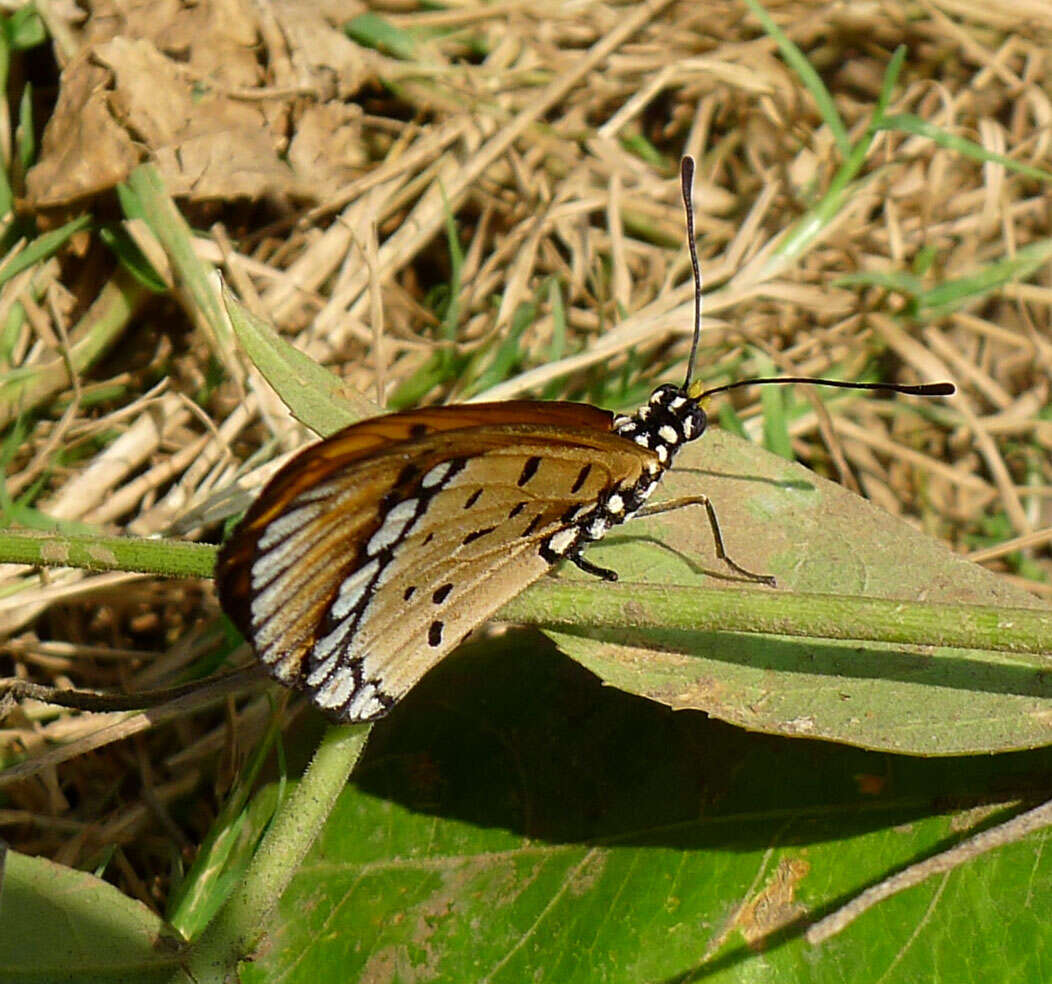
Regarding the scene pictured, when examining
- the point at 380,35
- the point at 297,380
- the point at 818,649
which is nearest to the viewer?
the point at 818,649

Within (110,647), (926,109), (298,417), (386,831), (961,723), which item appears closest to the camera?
(961,723)

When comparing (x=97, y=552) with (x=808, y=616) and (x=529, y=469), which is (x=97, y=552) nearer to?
(x=529, y=469)

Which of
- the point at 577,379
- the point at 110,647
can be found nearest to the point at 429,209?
the point at 577,379

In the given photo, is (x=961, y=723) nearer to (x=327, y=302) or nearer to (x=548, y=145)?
(x=327, y=302)

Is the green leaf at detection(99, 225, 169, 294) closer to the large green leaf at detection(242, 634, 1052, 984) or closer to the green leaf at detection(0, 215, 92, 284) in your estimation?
the green leaf at detection(0, 215, 92, 284)

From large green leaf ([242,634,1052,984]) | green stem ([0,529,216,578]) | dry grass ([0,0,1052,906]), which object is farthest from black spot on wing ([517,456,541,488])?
dry grass ([0,0,1052,906])

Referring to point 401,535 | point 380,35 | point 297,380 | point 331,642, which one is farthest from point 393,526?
point 380,35
